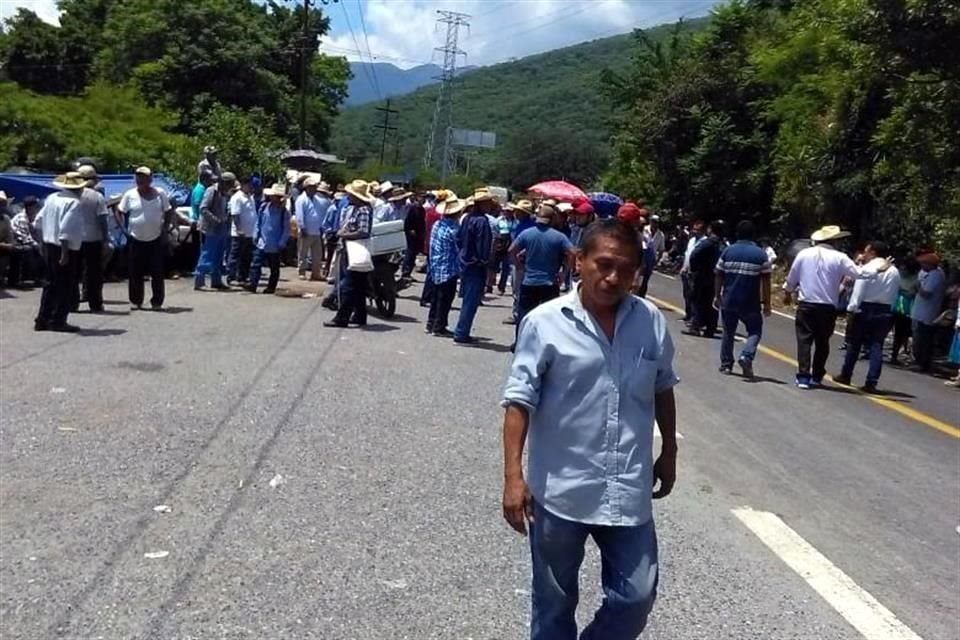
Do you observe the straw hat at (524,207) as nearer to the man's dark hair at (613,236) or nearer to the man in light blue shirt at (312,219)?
the man in light blue shirt at (312,219)

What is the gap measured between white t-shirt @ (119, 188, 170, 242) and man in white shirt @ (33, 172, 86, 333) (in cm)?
194

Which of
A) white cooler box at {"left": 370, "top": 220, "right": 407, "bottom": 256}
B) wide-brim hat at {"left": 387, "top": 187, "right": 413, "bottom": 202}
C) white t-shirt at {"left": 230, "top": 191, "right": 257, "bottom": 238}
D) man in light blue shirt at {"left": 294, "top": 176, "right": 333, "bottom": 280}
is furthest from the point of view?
wide-brim hat at {"left": 387, "top": 187, "right": 413, "bottom": 202}

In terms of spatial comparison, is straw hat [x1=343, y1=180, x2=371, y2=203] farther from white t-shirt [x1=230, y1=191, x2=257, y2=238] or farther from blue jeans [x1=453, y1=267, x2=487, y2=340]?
white t-shirt [x1=230, y1=191, x2=257, y2=238]

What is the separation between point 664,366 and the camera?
4355 millimetres

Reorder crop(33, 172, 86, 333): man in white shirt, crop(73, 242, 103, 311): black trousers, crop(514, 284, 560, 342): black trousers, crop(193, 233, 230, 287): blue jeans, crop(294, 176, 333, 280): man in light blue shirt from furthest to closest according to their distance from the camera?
crop(294, 176, 333, 280): man in light blue shirt → crop(193, 233, 230, 287): blue jeans → crop(73, 242, 103, 311): black trousers → crop(514, 284, 560, 342): black trousers → crop(33, 172, 86, 333): man in white shirt

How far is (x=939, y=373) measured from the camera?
18422mm

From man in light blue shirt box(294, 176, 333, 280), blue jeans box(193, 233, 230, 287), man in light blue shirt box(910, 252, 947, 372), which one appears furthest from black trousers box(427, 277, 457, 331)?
man in light blue shirt box(910, 252, 947, 372)

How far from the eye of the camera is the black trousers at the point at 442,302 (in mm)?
15352

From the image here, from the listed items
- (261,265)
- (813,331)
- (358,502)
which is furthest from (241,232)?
(358,502)

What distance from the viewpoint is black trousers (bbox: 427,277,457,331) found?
15.4 m

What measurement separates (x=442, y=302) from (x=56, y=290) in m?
4.64

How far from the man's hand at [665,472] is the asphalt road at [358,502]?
3.69 ft

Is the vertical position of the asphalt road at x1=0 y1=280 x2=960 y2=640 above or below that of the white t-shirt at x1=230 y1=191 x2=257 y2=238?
below

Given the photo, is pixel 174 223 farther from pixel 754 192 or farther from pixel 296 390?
pixel 754 192
